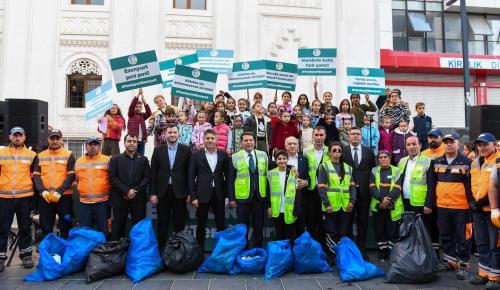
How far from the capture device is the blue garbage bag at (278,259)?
19.4 ft

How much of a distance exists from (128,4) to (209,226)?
11581 millimetres

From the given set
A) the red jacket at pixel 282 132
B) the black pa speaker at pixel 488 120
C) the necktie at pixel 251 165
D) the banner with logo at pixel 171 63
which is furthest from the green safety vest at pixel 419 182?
the banner with logo at pixel 171 63

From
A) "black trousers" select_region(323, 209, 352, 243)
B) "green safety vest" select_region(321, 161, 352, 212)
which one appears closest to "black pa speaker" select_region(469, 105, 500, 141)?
"green safety vest" select_region(321, 161, 352, 212)

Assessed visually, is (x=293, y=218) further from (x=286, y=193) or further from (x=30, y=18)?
(x=30, y=18)

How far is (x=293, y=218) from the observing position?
6.36 metres

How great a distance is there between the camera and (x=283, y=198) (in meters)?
6.37

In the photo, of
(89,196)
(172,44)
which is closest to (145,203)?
(89,196)

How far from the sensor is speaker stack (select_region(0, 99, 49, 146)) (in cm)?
657

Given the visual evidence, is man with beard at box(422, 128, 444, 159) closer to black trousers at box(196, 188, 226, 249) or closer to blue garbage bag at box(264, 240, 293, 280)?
blue garbage bag at box(264, 240, 293, 280)

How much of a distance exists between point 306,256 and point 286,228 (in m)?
0.63

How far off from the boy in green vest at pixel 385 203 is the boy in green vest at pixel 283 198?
1.29 m

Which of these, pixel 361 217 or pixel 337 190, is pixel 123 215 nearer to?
pixel 337 190

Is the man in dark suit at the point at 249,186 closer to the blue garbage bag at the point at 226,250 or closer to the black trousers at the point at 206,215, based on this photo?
the black trousers at the point at 206,215

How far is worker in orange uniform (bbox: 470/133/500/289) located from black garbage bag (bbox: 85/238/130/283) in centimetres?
488
